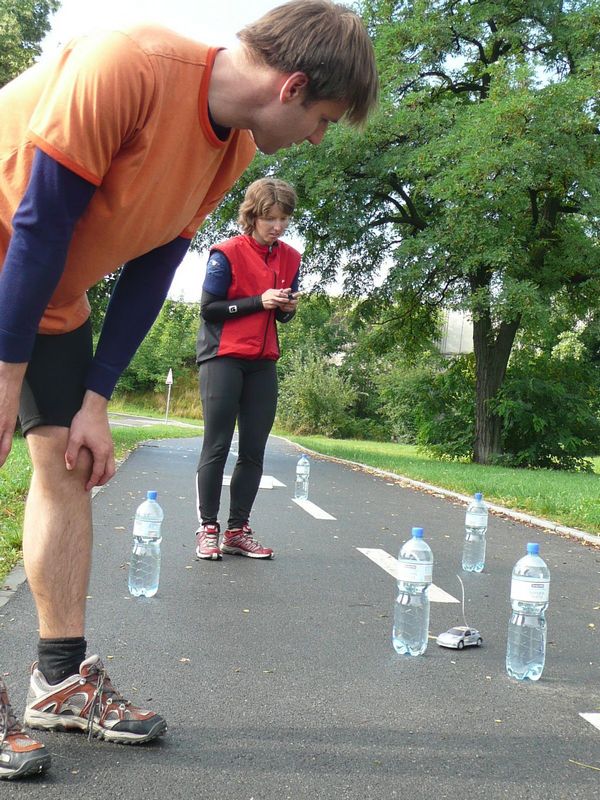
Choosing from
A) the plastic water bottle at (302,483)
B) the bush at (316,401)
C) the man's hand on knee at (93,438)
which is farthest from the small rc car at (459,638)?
the bush at (316,401)

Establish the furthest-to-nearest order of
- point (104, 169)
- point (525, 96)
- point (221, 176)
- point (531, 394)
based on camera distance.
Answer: point (531, 394) → point (525, 96) → point (221, 176) → point (104, 169)

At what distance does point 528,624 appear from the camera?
429 cm

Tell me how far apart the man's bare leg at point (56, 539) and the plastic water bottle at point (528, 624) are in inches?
77.3

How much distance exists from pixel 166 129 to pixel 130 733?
5.68ft

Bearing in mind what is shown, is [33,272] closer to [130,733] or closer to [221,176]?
[221,176]

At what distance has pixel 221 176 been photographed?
275 centimetres

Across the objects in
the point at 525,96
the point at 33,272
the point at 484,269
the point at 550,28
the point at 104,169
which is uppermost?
the point at 550,28

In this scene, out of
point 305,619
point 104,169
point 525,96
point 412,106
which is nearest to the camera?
point 104,169

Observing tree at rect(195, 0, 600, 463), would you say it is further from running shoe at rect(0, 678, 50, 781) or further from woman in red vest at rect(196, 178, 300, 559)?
running shoe at rect(0, 678, 50, 781)

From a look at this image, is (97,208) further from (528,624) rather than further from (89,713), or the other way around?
(528,624)

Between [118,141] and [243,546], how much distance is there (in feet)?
13.9

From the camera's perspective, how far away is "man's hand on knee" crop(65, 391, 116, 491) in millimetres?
2713

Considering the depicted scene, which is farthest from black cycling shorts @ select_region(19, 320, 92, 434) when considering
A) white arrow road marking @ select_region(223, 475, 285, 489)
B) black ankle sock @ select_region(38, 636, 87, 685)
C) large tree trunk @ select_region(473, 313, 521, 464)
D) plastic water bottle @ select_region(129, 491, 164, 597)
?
large tree trunk @ select_region(473, 313, 521, 464)

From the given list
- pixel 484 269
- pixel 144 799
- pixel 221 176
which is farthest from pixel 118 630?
pixel 484 269
